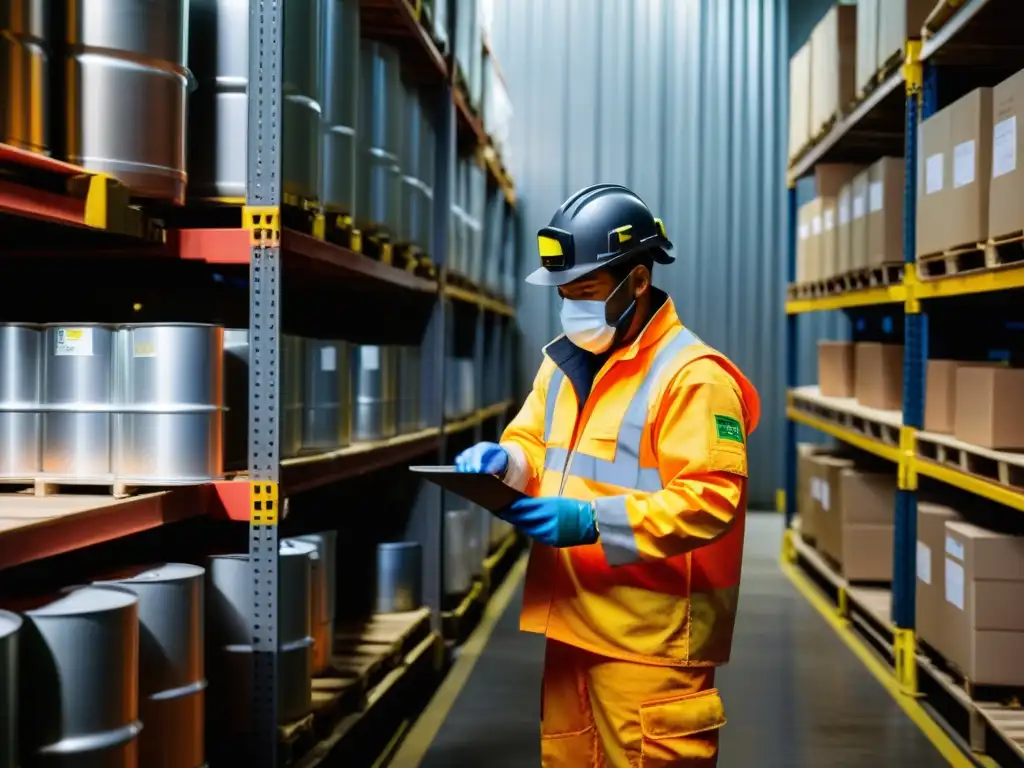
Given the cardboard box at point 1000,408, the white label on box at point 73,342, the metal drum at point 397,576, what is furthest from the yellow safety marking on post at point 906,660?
the white label on box at point 73,342

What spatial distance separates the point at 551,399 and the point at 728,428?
615mm

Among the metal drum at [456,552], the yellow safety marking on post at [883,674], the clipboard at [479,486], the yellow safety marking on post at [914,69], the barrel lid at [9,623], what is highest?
the yellow safety marking on post at [914,69]

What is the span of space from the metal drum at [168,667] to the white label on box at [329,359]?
1290 mm

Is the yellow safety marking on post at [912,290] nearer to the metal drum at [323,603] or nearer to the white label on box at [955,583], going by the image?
the white label on box at [955,583]

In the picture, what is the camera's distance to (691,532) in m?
2.69

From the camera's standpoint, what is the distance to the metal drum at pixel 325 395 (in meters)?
4.20

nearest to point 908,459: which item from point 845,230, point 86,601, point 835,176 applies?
point 845,230

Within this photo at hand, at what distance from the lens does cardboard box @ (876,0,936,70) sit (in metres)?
5.71

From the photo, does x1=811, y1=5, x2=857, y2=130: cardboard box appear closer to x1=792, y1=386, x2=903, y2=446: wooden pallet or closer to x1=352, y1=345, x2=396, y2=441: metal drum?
x1=792, y1=386, x2=903, y2=446: wooden pallet

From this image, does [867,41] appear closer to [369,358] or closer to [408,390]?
[408,390]

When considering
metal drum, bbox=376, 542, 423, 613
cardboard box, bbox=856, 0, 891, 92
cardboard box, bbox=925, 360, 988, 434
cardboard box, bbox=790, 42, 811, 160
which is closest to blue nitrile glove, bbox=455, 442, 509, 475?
metal drum, bbox=376, 542, 423, 613

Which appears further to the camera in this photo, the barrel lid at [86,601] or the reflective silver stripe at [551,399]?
the reflective silver stripe at [551,399]

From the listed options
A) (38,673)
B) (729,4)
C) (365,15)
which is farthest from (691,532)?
(729,4)

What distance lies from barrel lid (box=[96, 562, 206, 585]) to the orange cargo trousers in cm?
110
